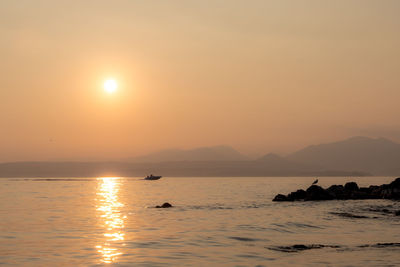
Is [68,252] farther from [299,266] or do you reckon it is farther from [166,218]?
[166,218]

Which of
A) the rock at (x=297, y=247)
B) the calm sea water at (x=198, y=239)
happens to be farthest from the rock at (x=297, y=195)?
the rock at (x=297, y=247)

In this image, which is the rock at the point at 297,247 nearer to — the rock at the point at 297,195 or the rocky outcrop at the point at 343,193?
the rocky outcrop at the point at 343,193

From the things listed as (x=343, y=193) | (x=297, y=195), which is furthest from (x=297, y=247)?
(x=343, y=193)

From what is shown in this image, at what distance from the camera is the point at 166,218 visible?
51062 mm

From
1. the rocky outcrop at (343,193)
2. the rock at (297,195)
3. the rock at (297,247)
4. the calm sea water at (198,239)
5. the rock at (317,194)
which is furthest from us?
the rock at (317,194)

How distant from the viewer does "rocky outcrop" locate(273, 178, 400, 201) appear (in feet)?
271

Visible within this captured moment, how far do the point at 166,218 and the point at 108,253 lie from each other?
73.7 feet

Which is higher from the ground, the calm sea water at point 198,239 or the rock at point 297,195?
the rock at point 297,195

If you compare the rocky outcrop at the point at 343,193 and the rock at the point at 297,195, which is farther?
the rocky outcrop at the point at 343,193

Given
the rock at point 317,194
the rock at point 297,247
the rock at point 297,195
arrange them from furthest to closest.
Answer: the rock at point 317,194, the rock at point 297,195, the rock at point 297,247

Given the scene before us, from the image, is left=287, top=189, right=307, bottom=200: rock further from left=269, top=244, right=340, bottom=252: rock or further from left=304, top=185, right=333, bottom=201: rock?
left=269, top=244, right=340, bottom=252: rock

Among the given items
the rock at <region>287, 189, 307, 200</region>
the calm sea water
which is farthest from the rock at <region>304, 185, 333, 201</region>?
the calm sea water

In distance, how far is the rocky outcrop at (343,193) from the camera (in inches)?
3250

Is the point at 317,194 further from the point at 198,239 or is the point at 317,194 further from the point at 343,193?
the point at 198,239
